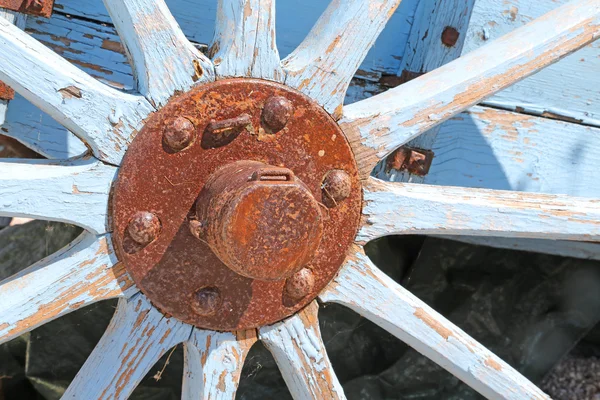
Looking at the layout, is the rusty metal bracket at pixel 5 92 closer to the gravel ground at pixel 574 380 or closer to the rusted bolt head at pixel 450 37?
the rusted bolt head at pixel 450 37

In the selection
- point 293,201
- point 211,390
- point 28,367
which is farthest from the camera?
point 28,367

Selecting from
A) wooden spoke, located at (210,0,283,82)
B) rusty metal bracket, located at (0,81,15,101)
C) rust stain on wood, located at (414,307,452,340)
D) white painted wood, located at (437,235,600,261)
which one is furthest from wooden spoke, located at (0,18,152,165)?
white painted wood, located at (437,235,600,261)

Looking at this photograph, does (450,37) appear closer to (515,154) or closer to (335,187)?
(515,154)

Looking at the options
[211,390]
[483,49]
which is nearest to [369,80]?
[483,49]

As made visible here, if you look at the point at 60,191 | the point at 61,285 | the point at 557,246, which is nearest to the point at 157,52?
the point at 60,191

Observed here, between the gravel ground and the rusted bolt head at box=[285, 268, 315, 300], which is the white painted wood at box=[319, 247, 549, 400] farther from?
the gravel ground

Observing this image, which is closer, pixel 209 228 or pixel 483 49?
pixel 209 228

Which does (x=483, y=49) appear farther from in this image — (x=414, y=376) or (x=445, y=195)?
(x=414, y=376)
